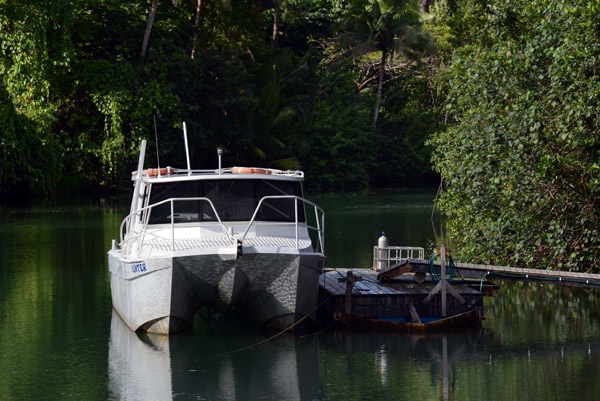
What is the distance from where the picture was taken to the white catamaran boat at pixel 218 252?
48.4 feet

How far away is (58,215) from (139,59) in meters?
15.1

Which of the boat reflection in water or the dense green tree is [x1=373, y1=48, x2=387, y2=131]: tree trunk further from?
the boat reflection in water

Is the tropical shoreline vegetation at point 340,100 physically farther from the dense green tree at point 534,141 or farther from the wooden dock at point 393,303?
the wooden dock at point 393,303

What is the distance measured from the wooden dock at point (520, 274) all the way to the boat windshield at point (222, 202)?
272 cm

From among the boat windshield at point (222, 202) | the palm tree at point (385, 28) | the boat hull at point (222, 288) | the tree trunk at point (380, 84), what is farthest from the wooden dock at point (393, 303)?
the tree trunk at point (380, 84)

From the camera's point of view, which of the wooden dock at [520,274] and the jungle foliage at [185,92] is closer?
the wooden dock at [520,274]

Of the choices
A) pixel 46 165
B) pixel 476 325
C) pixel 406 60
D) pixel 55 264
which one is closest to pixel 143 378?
pixel 476 325

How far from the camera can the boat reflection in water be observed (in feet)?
42.0

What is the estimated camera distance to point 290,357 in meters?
14.6

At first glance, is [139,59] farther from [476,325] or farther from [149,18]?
[476,325]

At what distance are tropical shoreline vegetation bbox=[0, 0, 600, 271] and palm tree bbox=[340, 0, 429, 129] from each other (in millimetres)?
144

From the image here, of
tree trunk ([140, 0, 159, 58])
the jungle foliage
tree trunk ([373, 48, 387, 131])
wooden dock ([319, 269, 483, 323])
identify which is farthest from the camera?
tree trunk ([373, 48, 387, 131])

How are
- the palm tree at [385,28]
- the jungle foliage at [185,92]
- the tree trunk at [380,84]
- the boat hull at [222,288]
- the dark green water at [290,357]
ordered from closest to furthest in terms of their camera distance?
the dark green water at [290,357] → the boat hull at [222,288] → the jungle foliage at [185,92] → the palm tree at [385,28] → the tree trunk at [380,84]


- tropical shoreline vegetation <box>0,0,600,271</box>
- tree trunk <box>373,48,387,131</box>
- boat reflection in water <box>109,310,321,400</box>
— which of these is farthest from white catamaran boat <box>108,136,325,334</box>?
tree trunk <box>373,48,387,131</box>
